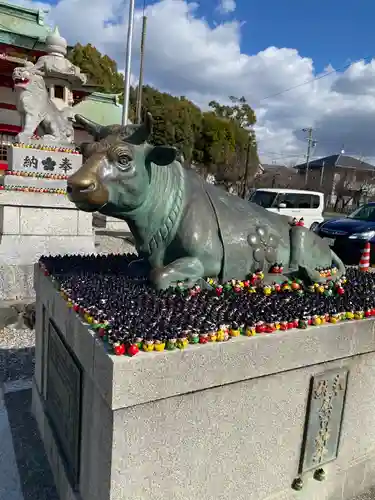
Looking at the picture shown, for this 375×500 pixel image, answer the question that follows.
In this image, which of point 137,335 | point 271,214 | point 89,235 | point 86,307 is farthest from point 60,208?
point 137,335

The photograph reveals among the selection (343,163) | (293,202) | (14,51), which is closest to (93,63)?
(14,51)

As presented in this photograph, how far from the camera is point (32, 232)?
20.8 feet

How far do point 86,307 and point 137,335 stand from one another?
52cm

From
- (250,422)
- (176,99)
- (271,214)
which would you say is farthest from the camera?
(176,99)

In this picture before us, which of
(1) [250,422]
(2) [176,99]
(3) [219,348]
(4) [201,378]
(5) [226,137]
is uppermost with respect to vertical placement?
(2) [176,99]

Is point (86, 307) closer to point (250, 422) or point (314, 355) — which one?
point (250, 422)

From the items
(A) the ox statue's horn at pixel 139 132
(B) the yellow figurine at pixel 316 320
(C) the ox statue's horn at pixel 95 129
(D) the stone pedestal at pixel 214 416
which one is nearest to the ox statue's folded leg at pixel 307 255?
(D) the stone pedestal at pixel 214 416

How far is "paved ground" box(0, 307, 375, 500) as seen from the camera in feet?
8.45

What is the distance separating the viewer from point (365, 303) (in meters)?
2.71

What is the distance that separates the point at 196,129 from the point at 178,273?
26308 mm

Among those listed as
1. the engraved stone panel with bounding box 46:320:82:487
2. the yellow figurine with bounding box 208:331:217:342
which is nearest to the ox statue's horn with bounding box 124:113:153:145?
the yellow figurine with bounding box 208:331:217:342

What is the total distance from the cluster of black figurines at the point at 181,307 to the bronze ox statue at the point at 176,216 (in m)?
0.17

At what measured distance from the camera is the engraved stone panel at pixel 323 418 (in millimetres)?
2382

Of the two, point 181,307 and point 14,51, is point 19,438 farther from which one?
point 14,51
